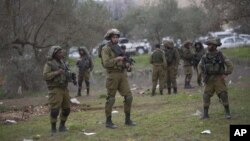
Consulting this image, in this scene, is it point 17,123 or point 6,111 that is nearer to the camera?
point 17,123

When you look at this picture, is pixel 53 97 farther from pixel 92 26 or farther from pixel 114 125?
pixel 92 26

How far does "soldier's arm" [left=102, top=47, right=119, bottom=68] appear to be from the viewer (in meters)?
10.6

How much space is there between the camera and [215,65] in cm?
1098

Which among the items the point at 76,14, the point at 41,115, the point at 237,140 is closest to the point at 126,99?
the point at 237,140

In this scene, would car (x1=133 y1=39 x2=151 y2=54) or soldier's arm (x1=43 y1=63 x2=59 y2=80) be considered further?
car (x1=133 y1=39 x2=151 y2=54)

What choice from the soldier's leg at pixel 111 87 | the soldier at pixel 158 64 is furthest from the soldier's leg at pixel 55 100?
the soldier at pixel 158 64

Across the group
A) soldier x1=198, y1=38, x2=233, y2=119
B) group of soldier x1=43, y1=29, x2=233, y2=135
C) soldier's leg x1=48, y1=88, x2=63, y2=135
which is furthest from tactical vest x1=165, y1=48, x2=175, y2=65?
soldier's leg x1=48, y1=88, x2=63, y2=135

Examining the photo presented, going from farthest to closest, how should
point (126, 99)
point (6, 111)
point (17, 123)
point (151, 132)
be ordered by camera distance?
point (6, 111) → point (17, 123) → point (126, 99) → point (151, 132)

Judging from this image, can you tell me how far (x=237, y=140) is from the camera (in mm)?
8359

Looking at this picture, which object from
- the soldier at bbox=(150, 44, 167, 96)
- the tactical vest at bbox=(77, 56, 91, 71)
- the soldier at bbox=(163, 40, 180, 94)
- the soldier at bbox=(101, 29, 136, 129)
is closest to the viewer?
the soldier at bbox=(101, 29, 136, 129)

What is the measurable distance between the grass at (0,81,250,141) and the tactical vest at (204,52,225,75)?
110cm

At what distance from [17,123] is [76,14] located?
30.4 ft

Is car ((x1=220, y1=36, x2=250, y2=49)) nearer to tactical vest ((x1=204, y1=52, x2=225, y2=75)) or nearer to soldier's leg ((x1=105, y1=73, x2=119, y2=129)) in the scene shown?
tactical vest ((x1=204, y1=52, x2=225, y2=75))

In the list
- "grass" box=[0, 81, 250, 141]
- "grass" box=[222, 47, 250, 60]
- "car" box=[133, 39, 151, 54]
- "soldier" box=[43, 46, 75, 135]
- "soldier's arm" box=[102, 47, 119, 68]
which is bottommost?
"grass" box=[0, 81, 250, 141]
